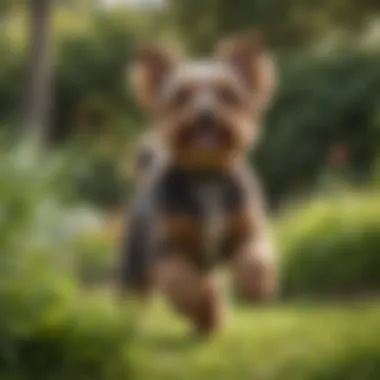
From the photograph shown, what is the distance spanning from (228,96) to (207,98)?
0.13 ft

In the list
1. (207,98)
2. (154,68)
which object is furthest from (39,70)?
(207,98)

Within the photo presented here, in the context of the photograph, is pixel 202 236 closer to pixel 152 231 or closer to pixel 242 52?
pixel 152 231

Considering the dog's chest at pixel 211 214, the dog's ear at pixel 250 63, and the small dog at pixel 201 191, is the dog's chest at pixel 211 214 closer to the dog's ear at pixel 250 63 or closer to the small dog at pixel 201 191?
the small dog at pixel 201 191

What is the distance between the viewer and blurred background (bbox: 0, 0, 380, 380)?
4.66 ft

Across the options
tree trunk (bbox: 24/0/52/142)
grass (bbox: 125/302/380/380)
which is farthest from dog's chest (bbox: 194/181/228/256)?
tree trunk (bbox: 24/0/52/142)

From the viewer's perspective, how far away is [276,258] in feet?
5.43

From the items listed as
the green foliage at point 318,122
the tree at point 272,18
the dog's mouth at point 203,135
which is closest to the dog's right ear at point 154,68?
the dog's mouth at point 203,135

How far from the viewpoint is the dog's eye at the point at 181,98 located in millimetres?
1521

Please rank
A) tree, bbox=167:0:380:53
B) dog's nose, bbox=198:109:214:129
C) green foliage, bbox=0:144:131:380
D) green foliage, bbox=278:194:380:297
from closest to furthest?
green foliage, bbox=0:144:131:380 → dog's nose, bbox=198:109:214:129 → green foliage, bbox=278:194:380:297 → tree, bbox=167:0:380:53

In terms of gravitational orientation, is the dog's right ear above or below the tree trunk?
below

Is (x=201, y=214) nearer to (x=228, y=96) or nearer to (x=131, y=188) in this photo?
(x=228, y=96)

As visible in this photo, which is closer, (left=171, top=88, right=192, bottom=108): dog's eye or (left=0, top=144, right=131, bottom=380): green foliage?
(left=0, top=144, right=131, bottom=380): green foliage

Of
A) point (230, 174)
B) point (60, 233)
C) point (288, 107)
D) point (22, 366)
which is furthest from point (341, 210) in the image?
point (22, 366)

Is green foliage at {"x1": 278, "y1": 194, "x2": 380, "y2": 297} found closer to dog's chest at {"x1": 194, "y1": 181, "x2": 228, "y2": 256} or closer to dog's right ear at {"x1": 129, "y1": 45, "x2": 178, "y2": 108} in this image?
dog's chest at {"x1": 194, "y1": 181, "x2": 228, "y2": 256}
